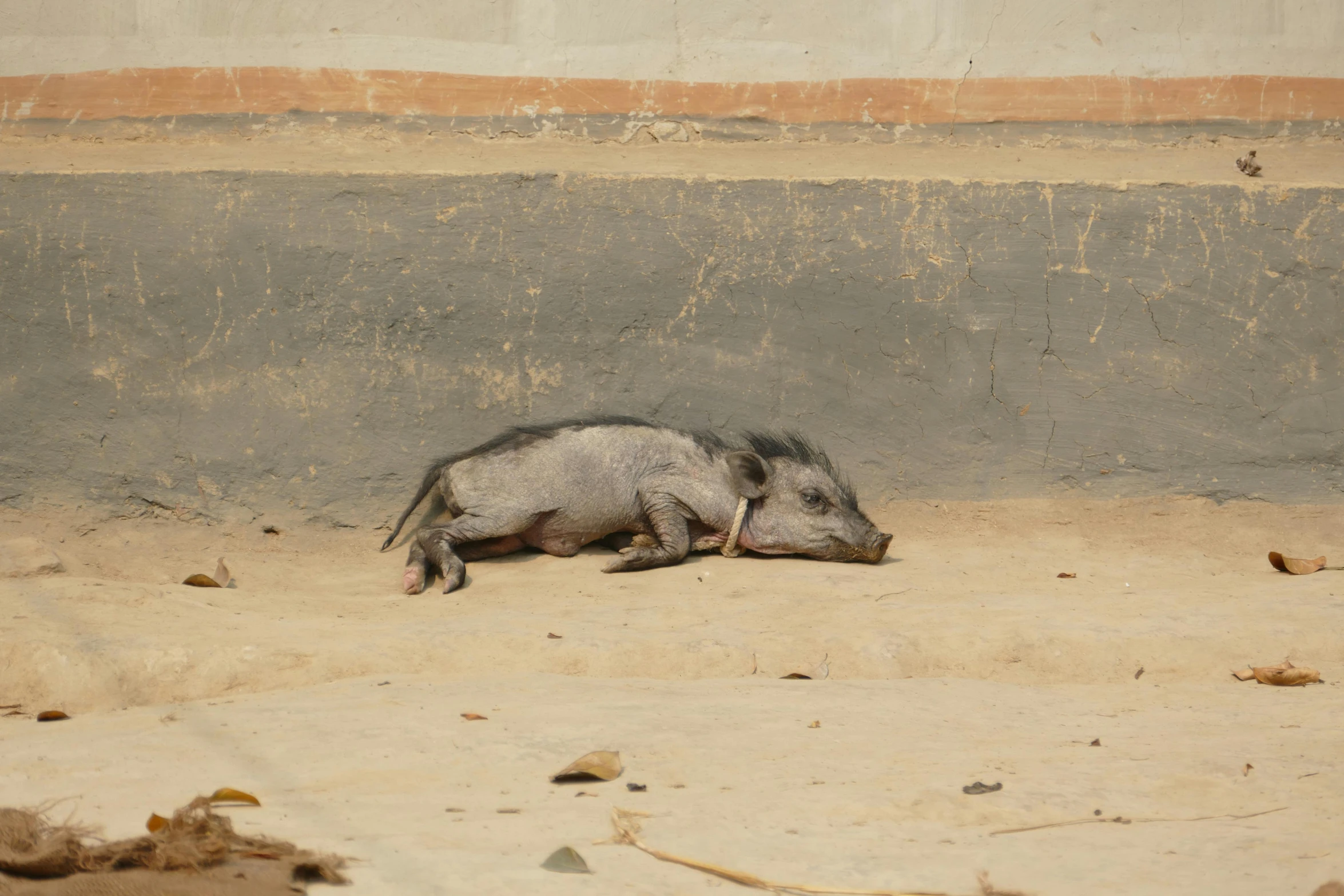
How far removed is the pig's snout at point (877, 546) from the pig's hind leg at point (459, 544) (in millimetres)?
1589

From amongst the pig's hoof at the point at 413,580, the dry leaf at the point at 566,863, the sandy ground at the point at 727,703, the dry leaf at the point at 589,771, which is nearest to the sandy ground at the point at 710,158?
the sandy ground at the point at 727,703

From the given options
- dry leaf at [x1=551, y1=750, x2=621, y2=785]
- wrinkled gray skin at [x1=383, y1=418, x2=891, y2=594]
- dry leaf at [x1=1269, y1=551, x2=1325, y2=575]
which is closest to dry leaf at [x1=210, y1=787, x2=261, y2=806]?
Answer: dry leaf at [x1=551, y1=750, x2=621, y2=785]

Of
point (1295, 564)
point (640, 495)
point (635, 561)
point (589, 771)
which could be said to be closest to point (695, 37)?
point (640, 495)

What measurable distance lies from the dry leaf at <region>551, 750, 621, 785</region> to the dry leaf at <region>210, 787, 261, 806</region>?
0.72 metres

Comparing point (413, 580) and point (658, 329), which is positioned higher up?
point (658, 329)

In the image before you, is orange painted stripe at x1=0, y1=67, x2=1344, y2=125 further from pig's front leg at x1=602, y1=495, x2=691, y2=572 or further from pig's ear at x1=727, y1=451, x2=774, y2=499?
pig's front leg at x1=602, y1=495, x2=691, y2=572

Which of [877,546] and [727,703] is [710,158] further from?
[727,703]

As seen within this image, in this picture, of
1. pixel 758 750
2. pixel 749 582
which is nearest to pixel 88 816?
pixel 758 750

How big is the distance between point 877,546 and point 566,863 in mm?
3532

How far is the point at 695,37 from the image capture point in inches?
267

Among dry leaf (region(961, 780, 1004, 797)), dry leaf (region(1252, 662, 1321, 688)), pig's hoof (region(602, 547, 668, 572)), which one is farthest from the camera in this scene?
pig's hoof (region(602, 547, 668, 572))

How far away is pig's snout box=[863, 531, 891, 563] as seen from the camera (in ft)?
19.4

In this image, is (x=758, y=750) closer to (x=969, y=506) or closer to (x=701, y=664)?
(x=701, y=664)

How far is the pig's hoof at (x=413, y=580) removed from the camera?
5.53m
